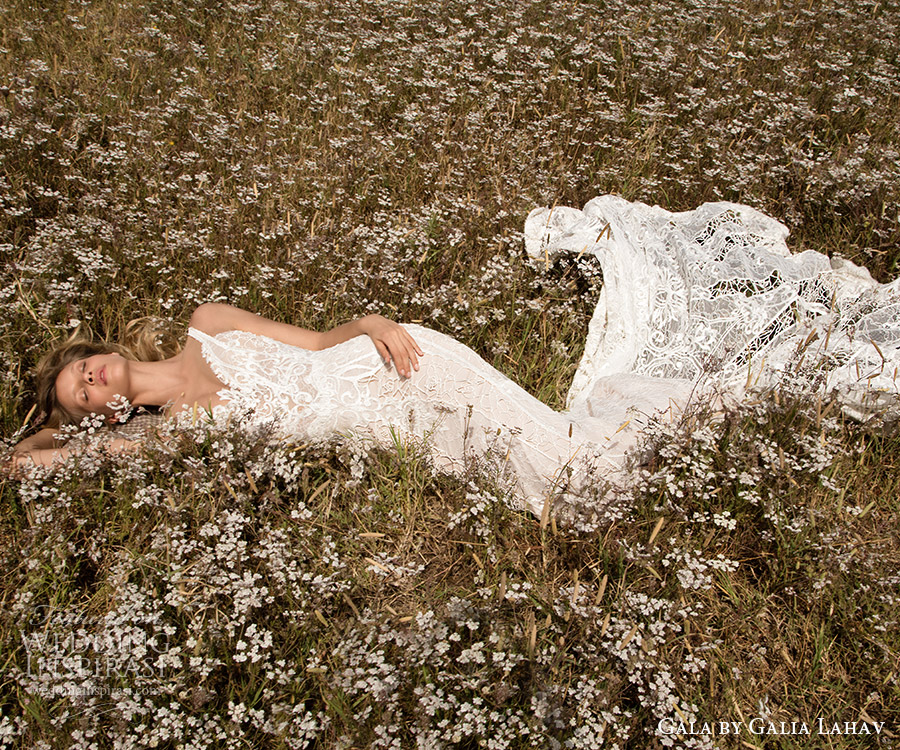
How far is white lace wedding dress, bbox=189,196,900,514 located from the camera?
A: 3.09 metres

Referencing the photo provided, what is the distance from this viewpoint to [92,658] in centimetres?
236

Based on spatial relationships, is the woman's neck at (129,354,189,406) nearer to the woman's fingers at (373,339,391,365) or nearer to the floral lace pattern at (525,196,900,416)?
the woman's fingers at (373,339,391,365)

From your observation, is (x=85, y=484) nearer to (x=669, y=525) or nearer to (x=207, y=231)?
(x=207, y=231)

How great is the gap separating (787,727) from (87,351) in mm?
3385

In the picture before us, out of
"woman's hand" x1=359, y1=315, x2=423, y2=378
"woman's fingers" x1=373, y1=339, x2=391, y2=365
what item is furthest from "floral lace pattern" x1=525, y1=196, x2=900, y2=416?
"woman's fingers" x1=373, y1=339, x2=391, y2=365

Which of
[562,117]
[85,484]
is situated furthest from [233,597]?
[562,117]

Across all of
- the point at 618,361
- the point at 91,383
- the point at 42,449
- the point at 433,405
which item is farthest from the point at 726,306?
the point at 42,449

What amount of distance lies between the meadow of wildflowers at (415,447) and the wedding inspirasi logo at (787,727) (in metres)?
0.01

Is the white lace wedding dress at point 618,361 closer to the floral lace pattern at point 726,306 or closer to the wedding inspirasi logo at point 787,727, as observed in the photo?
the floral lace pattern at point 726,306

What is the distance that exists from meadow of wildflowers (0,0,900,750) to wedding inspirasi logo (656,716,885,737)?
14 mm

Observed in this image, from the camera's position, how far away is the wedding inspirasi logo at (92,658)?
2.21m

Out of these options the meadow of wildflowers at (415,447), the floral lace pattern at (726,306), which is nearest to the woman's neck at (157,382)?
the meadow of wildflowers at (415,447)

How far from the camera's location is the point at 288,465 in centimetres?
289

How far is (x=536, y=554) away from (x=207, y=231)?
2.72 meters
